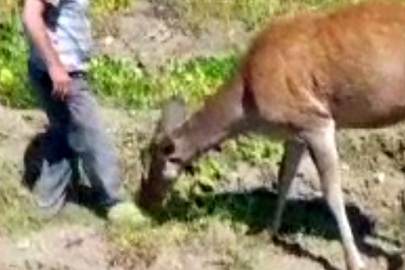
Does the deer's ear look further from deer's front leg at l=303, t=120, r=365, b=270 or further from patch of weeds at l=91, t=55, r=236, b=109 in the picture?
patch of weeds at l=91, t=55, r=236, b=109

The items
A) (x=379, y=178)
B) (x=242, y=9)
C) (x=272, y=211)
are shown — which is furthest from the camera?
(x=242, y=9)

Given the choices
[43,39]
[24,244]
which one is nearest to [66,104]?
[43,39]

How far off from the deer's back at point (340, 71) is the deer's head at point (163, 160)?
603 mm

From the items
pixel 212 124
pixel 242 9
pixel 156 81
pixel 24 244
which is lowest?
pixel 24 244

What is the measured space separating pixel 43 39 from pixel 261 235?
2.02 m

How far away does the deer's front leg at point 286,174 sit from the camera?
12047 mm

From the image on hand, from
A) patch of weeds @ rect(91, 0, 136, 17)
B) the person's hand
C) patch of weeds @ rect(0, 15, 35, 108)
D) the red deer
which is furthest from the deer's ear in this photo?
patch of weeds @ rect(91, 0, 136, 17)

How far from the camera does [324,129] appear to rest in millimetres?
11555

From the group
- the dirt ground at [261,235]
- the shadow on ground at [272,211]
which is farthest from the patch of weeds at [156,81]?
the shadow on ground at [272,211]

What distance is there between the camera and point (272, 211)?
1234 centimetres

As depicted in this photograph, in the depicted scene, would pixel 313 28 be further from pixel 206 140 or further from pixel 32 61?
pixel 32 61

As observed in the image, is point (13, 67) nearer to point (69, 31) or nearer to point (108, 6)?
point (108, 6)

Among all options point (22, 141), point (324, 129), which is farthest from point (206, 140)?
point (22, 141)

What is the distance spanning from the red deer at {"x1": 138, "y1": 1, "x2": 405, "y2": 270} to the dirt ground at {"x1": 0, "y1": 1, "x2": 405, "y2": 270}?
327mm
